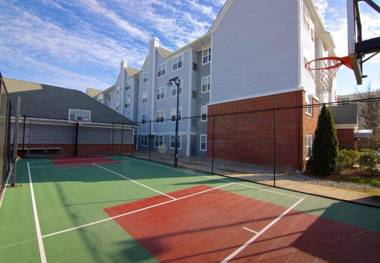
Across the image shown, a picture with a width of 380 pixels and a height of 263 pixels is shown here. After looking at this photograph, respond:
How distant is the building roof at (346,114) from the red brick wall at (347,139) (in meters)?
0.95

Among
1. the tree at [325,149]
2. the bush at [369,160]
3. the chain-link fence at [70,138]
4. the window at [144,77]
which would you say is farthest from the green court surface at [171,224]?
the window at [144,77]

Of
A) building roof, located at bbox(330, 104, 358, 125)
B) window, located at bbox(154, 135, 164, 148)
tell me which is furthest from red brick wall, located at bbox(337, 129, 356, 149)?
window, located at bbox(154, 135, 164, 148)

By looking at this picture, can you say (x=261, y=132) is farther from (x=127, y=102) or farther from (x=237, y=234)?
(x=127, y=102)

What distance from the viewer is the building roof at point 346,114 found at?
22695mm

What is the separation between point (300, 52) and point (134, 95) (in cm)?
2704

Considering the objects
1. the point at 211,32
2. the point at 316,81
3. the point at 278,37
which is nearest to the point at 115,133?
the point at 211,32

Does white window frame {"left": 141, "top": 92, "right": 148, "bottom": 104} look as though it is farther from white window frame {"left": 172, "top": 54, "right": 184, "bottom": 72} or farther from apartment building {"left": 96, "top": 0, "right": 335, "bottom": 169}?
white window frame {"left": 172, "top": 54, "right": 184, "bottom": 72}

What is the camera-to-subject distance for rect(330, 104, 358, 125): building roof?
22695 millimetres

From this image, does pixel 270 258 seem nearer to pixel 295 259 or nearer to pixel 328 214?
pixel 295 259

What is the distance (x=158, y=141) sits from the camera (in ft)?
98.7

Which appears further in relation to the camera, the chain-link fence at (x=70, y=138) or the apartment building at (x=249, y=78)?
the chain-link fence at (x=70, y=138)

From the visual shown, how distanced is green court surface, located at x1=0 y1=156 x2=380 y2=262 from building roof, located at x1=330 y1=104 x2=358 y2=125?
1838 centimetres

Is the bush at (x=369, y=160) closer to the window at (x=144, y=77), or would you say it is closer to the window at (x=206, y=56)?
the window at (x=206, y=56)

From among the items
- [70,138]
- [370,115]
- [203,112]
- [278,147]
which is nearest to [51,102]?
[70,138]
